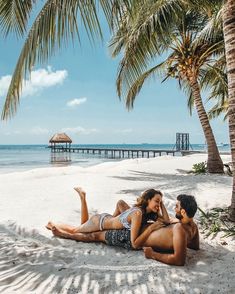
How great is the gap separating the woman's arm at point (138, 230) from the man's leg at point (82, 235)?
1.85 ft

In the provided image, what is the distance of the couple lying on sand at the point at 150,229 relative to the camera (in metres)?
3.41

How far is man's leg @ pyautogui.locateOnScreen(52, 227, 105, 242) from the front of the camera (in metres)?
4.21

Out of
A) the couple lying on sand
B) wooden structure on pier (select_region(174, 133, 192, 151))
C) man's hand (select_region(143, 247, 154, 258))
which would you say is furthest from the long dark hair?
wooden structure on pier (select_region(174, 133, 192, 151))

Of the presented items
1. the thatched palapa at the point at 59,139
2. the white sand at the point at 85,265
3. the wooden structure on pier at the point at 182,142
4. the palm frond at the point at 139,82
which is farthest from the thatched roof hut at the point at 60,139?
the white sand at the point at 85,265

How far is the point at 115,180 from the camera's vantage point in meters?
9.54

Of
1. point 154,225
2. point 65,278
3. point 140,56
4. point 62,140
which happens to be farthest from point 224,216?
point 62,140

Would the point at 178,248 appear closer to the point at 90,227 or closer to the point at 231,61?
the point at 90,227

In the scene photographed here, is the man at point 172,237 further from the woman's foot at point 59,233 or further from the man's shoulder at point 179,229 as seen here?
the woman's foot at point 59,233

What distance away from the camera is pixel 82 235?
4.36 m

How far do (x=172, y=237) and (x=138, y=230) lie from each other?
1.44 ft

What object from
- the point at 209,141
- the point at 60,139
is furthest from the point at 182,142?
the point at 209,141

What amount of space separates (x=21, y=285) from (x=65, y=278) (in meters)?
0.43

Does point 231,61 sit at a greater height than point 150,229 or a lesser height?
greater

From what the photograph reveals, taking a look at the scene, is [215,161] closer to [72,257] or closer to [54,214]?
[54,214]
